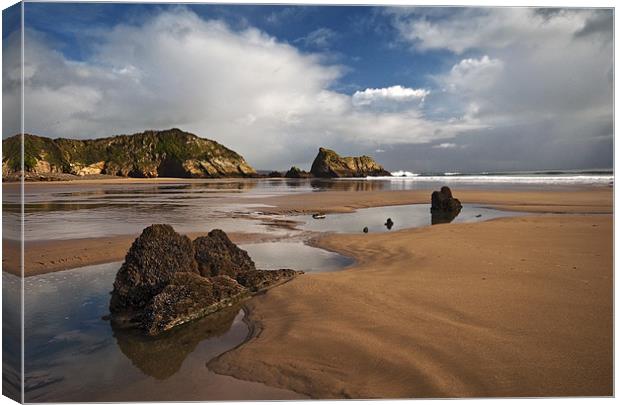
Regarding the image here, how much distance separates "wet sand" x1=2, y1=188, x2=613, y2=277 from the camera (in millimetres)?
6109

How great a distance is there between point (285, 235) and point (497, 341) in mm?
6285

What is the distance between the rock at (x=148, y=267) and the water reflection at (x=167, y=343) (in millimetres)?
392

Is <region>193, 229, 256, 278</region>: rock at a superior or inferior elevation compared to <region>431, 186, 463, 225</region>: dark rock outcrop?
inferior

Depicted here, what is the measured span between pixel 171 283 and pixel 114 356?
88 cm

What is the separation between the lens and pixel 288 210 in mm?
14383

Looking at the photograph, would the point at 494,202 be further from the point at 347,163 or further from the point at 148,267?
the point at 148,267

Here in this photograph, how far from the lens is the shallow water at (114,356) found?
3.03 metres

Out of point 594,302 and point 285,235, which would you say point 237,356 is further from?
point 285,235

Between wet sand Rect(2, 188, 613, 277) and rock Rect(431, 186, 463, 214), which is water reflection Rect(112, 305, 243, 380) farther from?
rock Rect(431, 186, 463, 214)

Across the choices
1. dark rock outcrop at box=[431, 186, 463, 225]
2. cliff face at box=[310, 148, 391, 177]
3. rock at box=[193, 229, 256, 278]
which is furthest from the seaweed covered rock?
dark rock outcrop at box=[431, 186, 463, 225]

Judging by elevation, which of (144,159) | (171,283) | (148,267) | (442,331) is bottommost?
(442,331)

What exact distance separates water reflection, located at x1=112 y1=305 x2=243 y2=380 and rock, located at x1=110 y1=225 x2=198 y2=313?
392 mm

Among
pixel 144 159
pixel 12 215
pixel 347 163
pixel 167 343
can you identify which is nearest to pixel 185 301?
pixel 167 343

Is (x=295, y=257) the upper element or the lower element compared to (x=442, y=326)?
upper
